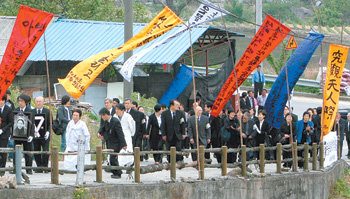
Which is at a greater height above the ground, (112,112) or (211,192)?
(112,112)

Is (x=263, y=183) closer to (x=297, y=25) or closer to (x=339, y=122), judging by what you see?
(x=339, y=122)

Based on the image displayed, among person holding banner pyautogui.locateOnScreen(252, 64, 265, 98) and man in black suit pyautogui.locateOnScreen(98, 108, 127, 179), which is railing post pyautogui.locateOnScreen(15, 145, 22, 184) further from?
person holding banner pyautogui.locateOnScreen(252, 64, 265, 98)

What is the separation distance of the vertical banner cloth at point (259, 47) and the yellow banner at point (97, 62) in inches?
83.5

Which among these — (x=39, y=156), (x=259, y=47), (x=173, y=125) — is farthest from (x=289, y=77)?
(x=39, y=156)

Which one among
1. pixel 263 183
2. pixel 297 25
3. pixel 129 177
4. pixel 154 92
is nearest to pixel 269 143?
pixel 263 183

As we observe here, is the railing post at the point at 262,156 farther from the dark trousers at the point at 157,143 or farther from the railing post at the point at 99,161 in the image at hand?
the railing post at the point at 99,161

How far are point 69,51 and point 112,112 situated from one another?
9769 millimetres

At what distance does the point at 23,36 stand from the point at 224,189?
5.33 meters

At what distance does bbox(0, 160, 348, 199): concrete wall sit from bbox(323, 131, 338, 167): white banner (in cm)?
24

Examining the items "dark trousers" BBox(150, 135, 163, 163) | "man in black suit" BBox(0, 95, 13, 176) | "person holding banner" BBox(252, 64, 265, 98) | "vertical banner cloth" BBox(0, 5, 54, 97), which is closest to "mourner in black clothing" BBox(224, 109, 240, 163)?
"dark trousers" BBox(150, 135, 163, 163)

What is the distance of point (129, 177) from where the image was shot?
14461mm

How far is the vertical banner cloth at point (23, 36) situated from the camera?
43.4 feet

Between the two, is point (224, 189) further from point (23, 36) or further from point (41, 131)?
point (23, 36)

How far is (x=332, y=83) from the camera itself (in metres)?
17.9
